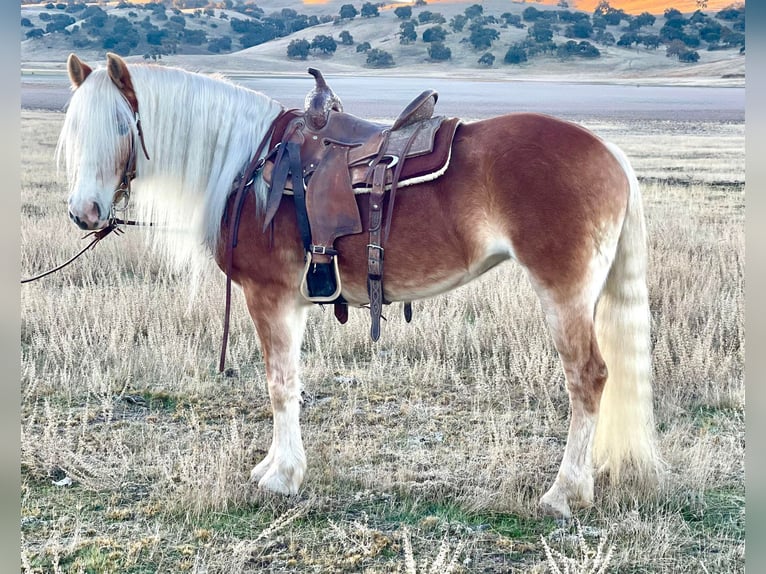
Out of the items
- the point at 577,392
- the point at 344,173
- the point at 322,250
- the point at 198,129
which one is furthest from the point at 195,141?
the point at 577,392

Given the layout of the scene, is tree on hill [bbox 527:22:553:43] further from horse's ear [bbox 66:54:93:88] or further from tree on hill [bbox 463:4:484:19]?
horse's ear [bbox 66:54:93:88]

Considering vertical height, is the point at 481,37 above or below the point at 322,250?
above

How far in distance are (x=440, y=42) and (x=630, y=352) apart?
128 feet

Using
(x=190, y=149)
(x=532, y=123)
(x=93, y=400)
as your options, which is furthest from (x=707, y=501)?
(x=93, y=400)

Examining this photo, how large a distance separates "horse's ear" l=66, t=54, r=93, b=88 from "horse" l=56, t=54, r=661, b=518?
0.05ft

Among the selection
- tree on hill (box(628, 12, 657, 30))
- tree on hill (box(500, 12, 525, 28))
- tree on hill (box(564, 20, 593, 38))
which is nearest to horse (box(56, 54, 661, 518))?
tree on hill (box(564, 20, 593, 38))

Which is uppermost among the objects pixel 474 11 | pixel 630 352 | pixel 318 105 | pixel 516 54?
pixel 474 11

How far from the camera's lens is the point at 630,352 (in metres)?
3.85

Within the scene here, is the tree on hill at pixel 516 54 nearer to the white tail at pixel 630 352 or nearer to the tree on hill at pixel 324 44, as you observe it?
the tree on hill at pixel 324 44

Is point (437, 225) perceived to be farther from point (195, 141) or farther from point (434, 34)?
point (434, 34)

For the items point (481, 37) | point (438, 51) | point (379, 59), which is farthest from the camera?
point (438, 51)

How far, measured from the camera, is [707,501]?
3859mm

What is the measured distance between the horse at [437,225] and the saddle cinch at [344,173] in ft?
0.24

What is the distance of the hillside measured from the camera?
127 ft
